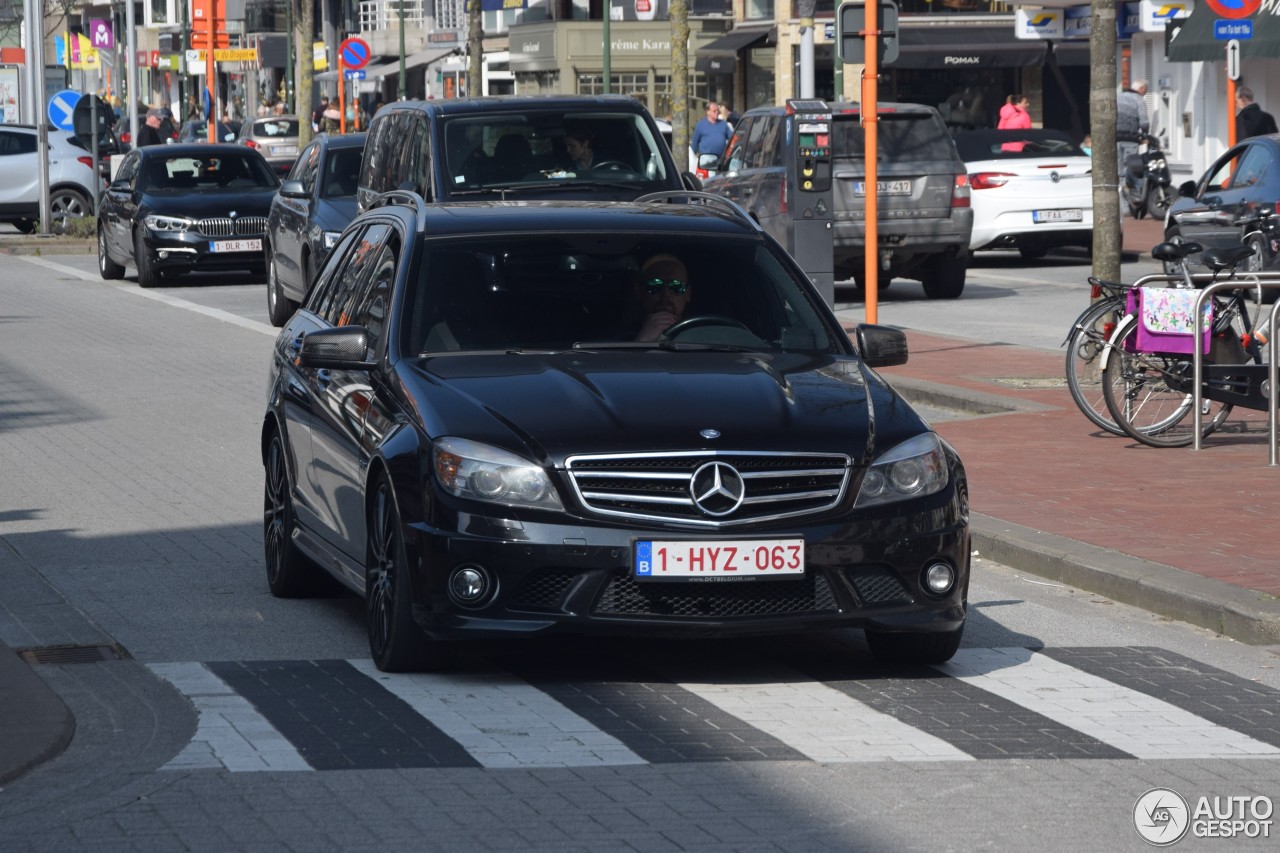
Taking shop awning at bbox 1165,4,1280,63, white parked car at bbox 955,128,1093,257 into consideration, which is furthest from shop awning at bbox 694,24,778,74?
white parked car at bbox 955,128,1093,257

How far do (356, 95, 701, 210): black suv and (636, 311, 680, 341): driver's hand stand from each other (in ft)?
26.0

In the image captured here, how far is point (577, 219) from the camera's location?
842cm

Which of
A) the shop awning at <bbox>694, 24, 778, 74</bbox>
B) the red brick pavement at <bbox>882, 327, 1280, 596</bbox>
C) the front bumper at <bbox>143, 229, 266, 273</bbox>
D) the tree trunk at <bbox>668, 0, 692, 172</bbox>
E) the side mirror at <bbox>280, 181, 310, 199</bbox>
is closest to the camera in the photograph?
the red brick pavement at <bbox>882, 327, 1280, 596</bbox>

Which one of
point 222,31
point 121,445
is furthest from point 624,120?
point 222,31

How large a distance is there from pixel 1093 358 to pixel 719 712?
6.85 meters

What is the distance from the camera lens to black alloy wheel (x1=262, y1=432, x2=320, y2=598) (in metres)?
8.92

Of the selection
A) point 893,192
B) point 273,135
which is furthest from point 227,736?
point 273,135

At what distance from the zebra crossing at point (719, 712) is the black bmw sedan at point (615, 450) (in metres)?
0.22

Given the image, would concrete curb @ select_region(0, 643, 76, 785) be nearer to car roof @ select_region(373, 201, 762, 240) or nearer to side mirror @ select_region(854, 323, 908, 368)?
car roof @ select_region(373, 201, 762, 240)

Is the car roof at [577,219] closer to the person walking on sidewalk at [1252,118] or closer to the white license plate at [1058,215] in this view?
the white license plate at [1058,215]

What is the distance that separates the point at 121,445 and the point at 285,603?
5.15 m

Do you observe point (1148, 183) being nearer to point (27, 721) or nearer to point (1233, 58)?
point (1233, 58)

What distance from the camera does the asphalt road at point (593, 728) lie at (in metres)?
5.66

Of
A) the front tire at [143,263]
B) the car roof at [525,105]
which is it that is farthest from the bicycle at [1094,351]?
the front tire at [143,263]
